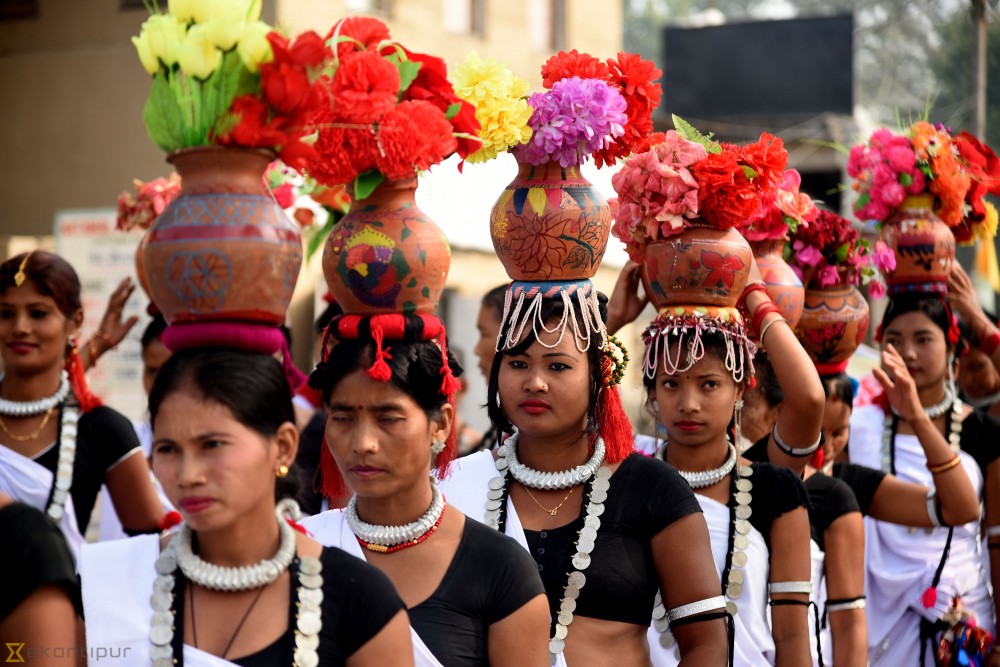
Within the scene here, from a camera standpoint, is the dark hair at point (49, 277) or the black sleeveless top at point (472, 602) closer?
the black sleeveless top at point (472, 602)

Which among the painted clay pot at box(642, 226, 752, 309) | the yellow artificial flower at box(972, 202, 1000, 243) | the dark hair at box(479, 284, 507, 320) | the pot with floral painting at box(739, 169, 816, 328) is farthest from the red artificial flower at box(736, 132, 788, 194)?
the yellow artificial flower at box(972, 202, 1000, 243)

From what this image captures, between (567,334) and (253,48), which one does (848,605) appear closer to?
(567,334)

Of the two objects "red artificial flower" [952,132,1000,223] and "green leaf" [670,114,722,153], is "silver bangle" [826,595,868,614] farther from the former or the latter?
"red artificial flower" [952,132,1000,223]

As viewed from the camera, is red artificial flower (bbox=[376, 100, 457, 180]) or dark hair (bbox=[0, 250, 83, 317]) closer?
red artificial flower (bbox=[376, 100, 457, 180])

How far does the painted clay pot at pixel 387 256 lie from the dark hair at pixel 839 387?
8.88ft

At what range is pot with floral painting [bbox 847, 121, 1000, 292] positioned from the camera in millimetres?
5941

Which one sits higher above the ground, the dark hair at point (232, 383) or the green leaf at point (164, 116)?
the green leaf at point (164, 116)

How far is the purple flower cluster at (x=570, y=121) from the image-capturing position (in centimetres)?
374

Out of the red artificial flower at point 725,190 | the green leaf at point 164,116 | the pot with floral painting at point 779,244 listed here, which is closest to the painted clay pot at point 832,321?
the pot with floral painting at point 779,244

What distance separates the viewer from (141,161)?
10.4 metres

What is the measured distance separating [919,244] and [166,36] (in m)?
4.15

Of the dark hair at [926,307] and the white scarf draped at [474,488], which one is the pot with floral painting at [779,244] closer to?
the dark hair at [926,307]

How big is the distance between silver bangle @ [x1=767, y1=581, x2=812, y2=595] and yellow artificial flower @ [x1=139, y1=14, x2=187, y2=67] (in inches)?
101

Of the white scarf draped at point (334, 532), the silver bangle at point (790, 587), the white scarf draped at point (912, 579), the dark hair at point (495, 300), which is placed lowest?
the white scarf draped at point (912, 579)
